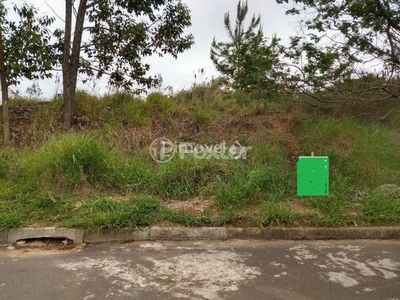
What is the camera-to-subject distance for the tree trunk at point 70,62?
241 inches

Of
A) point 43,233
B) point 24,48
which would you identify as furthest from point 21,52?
point 43,233

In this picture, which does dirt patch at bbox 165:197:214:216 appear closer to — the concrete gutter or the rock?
the concrete gutter

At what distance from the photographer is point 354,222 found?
3883 millimetres

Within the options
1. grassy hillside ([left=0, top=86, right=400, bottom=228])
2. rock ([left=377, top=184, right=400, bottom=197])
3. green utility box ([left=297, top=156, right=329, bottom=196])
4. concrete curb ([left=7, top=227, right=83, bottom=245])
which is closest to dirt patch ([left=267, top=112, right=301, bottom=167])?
grassy hillside ([left=0, top=86, right=400, bottom=228])

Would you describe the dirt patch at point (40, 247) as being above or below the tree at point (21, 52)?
below

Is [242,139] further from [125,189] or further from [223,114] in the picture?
[125,189]

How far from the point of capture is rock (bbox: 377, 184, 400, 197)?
14.5 ft

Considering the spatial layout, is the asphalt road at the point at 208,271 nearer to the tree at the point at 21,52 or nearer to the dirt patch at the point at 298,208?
the dirt patch at the point at 298,208

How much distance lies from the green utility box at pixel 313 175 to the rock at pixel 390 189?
114 cm

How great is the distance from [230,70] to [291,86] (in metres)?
1.12

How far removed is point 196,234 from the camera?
3.74 meters

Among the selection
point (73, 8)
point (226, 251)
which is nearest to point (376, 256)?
point (226, 251)

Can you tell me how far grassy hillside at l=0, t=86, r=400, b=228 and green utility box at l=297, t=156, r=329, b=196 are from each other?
27cm

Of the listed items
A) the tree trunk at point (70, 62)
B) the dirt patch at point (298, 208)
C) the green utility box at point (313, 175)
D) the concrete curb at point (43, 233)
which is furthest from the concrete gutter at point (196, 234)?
the tree trunk at point (70, 62)
